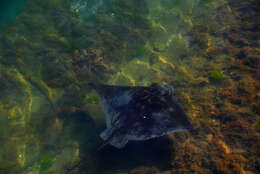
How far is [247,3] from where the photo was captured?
8.62m

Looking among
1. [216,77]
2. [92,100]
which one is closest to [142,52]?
[92,100]

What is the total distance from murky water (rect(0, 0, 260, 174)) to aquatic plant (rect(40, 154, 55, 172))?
0.10ft

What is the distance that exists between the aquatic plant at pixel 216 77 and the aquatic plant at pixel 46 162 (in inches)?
236

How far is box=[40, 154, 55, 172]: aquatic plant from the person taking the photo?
213 inches

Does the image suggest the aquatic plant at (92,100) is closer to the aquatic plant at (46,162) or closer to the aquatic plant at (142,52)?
the aquatic plant at (46,162)

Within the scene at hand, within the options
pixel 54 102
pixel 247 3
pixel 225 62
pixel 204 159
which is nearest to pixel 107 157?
pixel 204 159

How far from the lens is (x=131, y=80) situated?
7238 mm

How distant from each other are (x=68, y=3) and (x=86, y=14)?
162 cm

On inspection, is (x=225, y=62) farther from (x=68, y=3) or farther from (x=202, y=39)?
(x=68, y=3)

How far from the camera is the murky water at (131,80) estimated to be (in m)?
4.55

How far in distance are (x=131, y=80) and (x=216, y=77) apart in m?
3.20

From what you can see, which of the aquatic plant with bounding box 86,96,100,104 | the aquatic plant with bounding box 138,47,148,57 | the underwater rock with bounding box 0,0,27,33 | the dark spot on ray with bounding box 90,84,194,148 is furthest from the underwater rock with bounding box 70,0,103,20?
the dark spot on ray with bounding box 90,84,194,148

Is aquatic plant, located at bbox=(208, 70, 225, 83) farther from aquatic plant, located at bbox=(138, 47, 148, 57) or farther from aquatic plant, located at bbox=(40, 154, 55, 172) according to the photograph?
aquatic plant, located at bbox=(40, 154, 55, 172)

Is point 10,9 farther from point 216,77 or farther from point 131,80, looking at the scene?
point 216,77
